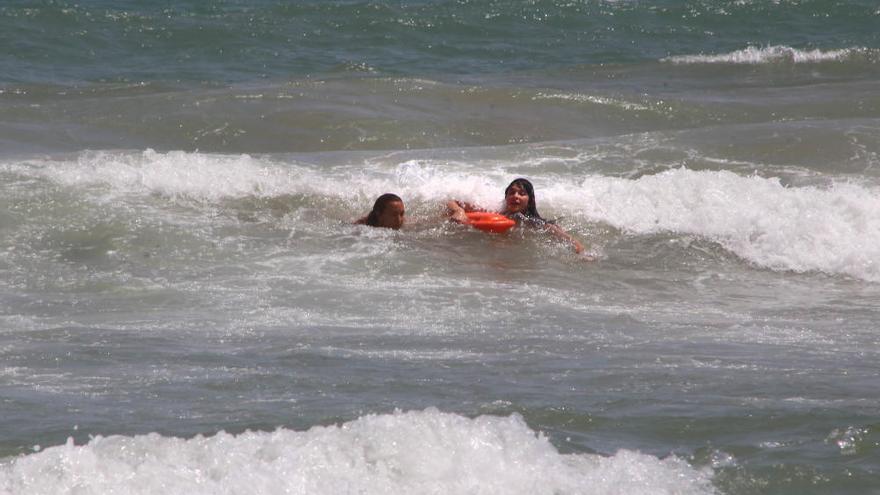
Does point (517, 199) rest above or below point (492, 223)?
above

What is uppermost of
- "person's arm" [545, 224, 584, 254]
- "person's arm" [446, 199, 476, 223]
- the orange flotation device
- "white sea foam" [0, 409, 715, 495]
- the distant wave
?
the distant wave

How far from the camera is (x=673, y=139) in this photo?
15.1 m

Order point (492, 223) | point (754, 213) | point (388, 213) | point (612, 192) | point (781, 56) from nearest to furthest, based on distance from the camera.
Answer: point (388, 213) < point (492, 223) < point (754, 213) < point (612, 192) < point (781, 56)

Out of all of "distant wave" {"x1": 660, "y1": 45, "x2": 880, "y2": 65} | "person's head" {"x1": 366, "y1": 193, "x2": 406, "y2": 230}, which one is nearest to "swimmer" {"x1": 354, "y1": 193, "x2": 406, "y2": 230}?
"person's head" {"x1": 366, "y1": 193, "x2": 406, "y2": 230}

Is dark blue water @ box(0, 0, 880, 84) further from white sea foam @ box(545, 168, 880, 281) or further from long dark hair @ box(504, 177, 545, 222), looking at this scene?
long dark hair @ box(504, 177, 545, 222)

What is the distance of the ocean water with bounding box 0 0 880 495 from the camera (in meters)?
5.28

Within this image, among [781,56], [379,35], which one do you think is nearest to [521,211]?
[379,35]

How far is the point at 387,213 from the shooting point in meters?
10.9

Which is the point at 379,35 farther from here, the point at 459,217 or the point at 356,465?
the point at 356,465

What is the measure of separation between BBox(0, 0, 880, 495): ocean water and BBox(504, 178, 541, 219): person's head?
22 cm

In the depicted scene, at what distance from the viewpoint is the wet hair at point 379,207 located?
10.8 meters

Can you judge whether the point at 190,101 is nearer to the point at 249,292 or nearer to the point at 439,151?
the point at 439,151

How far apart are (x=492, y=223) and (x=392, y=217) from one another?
2.62ft

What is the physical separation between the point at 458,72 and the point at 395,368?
1456 cm
